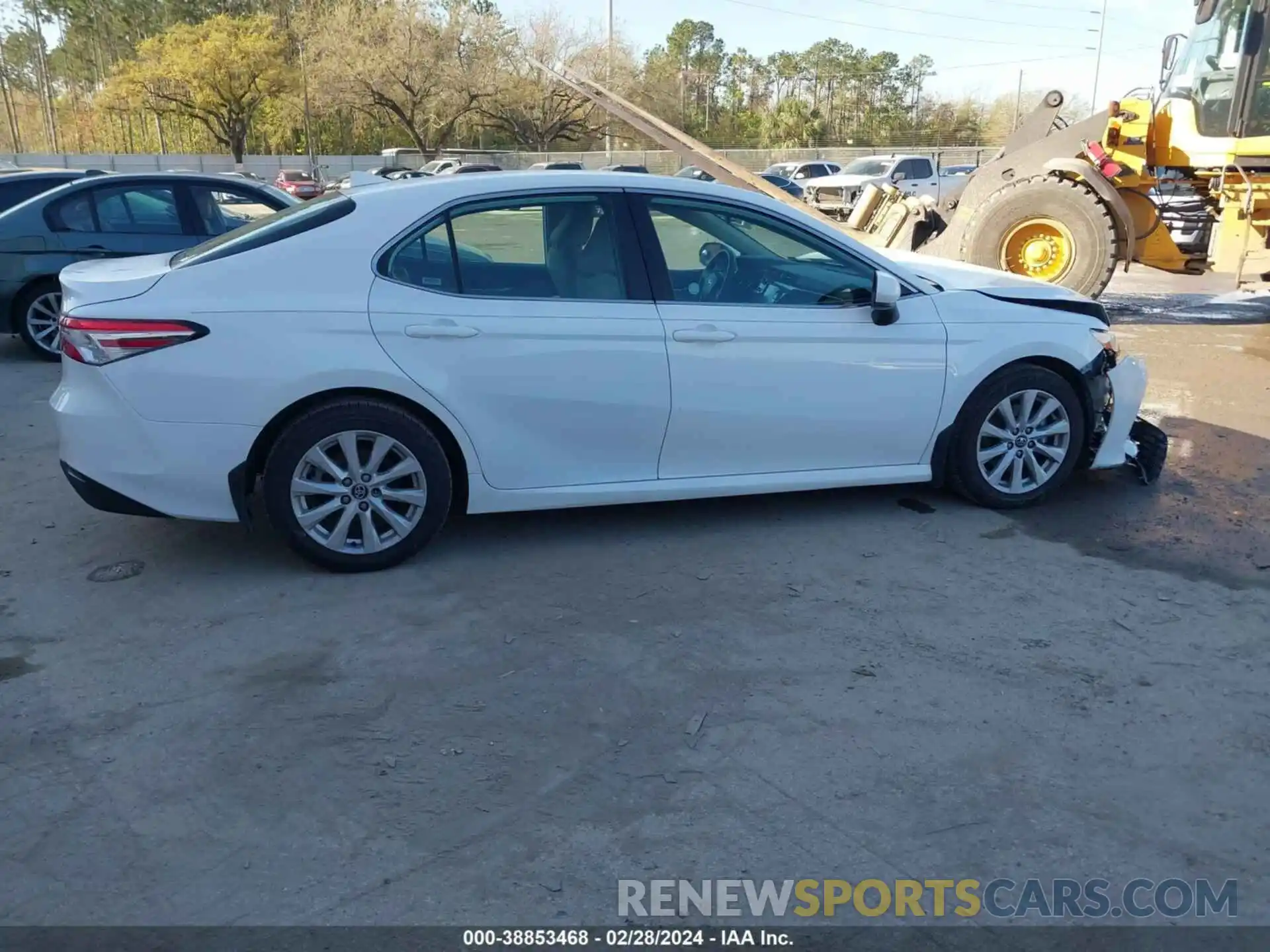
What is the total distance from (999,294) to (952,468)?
3.00 feet

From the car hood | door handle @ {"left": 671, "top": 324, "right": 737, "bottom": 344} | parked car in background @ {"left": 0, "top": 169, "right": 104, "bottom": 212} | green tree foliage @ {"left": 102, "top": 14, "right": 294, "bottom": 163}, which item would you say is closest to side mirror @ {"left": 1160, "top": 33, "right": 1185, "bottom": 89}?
the car hood

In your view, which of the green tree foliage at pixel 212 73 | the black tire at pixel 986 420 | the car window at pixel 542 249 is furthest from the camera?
the green tree foliage at pixel 212 73

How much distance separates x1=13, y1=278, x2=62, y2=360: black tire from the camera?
9145 mm

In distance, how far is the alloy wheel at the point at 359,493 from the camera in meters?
4.36

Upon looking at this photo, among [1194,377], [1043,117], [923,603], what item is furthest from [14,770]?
[1043,117]

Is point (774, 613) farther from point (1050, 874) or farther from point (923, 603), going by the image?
point (1050, 874)

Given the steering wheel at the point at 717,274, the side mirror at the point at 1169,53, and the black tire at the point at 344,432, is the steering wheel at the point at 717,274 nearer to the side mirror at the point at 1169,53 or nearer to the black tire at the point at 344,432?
the black tire at the point at 344,432

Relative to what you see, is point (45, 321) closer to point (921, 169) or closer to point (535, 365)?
point (535, 365)

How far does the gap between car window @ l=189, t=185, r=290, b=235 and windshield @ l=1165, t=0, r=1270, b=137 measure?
366 inches

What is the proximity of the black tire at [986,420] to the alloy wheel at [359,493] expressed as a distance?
266 centimetres

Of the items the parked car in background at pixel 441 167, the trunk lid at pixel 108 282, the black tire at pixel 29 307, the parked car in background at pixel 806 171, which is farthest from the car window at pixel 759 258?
the parked car in background at pixel 806 171

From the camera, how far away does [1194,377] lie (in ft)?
28.6

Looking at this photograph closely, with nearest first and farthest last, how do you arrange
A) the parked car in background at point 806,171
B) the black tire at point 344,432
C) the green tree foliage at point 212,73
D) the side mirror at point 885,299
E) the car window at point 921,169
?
the black tire at point 344,432
the side mirror at point 885,299
the car window at point 921,169
the parked car in background at point 806,171
the green tree foliage at point 212,73

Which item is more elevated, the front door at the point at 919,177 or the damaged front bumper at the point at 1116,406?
the front door at the point at 919,177
